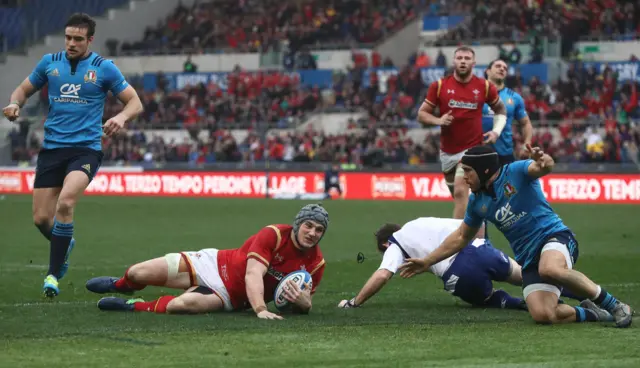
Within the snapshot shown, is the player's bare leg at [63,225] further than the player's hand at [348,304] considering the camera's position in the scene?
Yes

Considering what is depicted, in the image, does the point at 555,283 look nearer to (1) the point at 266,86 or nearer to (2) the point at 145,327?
(2) the point at 145,327

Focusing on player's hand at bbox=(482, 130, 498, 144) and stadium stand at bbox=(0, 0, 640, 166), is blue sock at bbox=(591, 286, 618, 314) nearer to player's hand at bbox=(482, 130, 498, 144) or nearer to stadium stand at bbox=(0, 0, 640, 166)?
player's hand at bbox=(482, 130, 498, 144)

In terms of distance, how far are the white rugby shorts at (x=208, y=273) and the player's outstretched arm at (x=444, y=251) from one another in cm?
151

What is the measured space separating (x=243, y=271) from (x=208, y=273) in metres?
0.37

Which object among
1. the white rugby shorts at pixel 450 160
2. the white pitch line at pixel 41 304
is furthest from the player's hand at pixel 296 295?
the white rugby shorts at pixel 450 160

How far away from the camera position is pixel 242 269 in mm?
9203

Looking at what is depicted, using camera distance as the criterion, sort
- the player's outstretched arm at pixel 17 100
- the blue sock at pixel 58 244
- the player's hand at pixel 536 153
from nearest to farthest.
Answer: the player's hand at pixel 536 153 < the player's outstretched arm at pixel 17 100 < the blue sock at pixel 58 244

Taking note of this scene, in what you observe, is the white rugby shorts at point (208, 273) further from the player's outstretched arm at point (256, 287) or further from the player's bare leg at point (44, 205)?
the player's bare leg at point (44, 205)

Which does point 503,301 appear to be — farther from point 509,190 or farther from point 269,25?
point 269,25

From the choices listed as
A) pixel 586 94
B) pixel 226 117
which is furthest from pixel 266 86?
pixel 586 94

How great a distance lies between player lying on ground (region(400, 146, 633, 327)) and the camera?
8.55 meters

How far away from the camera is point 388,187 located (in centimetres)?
3319

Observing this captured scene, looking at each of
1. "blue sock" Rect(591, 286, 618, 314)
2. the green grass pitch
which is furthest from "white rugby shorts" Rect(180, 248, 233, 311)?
"blue sock" Rect(591, 286, 618, 314)

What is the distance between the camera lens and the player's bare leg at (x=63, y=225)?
10.3 metres
